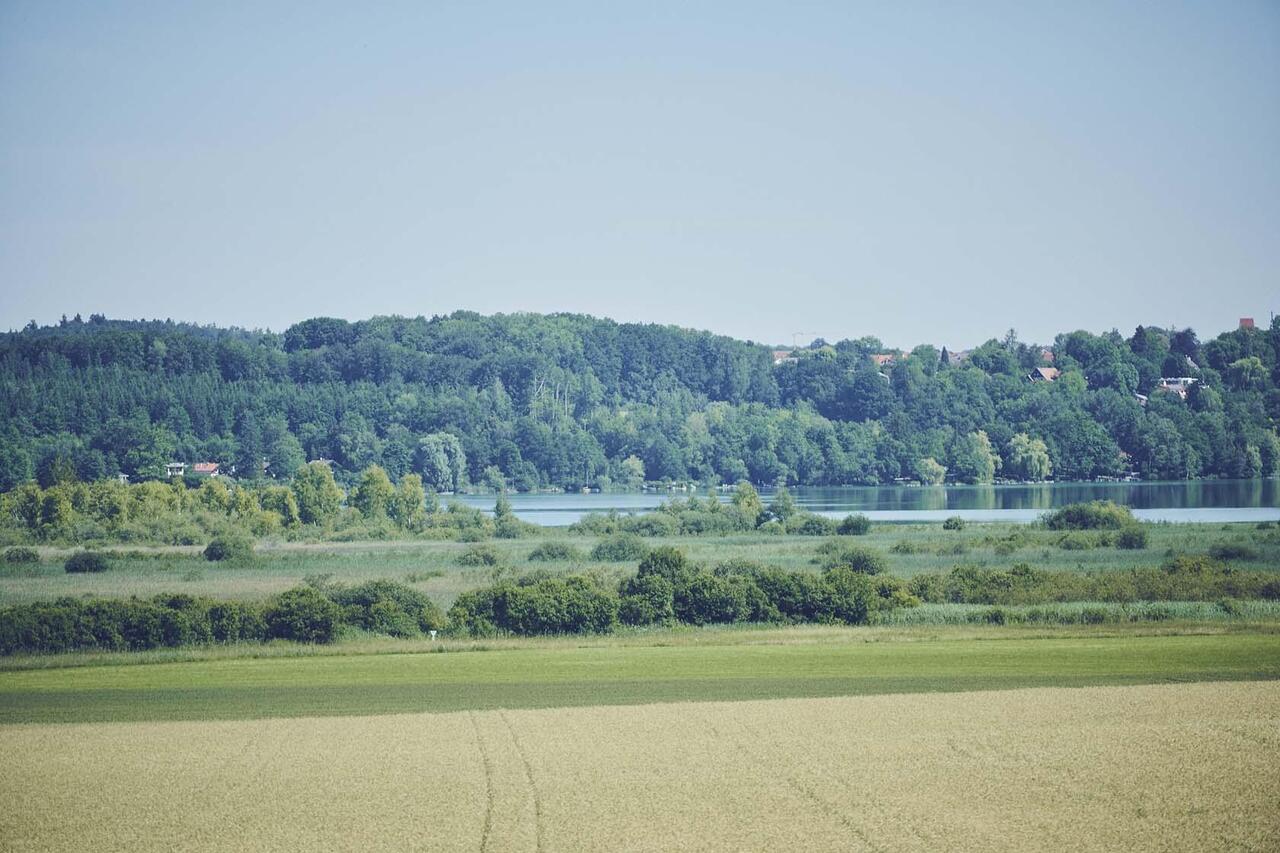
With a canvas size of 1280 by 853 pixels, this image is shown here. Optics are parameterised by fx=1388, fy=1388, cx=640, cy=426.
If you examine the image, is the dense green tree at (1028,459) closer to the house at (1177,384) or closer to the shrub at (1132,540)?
the house at (1177,384)

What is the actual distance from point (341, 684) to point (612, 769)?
43.9 feet

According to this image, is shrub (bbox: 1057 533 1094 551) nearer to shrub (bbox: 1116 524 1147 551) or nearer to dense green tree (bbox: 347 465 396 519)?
shrub (bbox: 1116 524 1147 551)

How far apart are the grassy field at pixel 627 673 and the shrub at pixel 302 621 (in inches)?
85.9

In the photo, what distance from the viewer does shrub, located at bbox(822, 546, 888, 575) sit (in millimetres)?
57281

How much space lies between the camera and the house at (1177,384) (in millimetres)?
164275

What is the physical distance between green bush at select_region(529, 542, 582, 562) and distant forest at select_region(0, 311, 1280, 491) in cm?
5804

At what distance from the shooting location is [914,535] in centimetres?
8069

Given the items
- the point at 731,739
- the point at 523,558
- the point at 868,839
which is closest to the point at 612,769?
the point at 731,739

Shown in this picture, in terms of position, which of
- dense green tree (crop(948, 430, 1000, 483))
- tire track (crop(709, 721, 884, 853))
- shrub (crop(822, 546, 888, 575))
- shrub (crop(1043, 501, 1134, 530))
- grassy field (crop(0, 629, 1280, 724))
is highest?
dense green tree (crop(948, 430, 1000, 483))

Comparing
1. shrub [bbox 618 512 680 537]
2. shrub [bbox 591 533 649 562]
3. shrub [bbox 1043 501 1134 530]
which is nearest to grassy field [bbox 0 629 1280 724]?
shrub [bbox 591 533 649 562]

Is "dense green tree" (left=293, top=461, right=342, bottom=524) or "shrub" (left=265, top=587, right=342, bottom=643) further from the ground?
"dense green tree" (left=293, top=461, right=342, bottom=524)

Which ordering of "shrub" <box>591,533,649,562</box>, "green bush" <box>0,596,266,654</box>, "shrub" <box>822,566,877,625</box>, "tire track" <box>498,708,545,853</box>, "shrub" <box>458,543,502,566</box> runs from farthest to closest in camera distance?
"shrub" <box>591,533,649,562</box> → "shrub" <box>458,543,502,566</box> → "shrub" <box>822,566,877,625</box> → "green bush" <box>0,596,266,654</box> → "tire track" <box>498,708,545,853</box>

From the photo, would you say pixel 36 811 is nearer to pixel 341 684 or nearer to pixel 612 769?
pixel 612 769

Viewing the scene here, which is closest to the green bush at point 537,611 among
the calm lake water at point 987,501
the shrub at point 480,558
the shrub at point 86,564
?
the shrub at point 480,558
